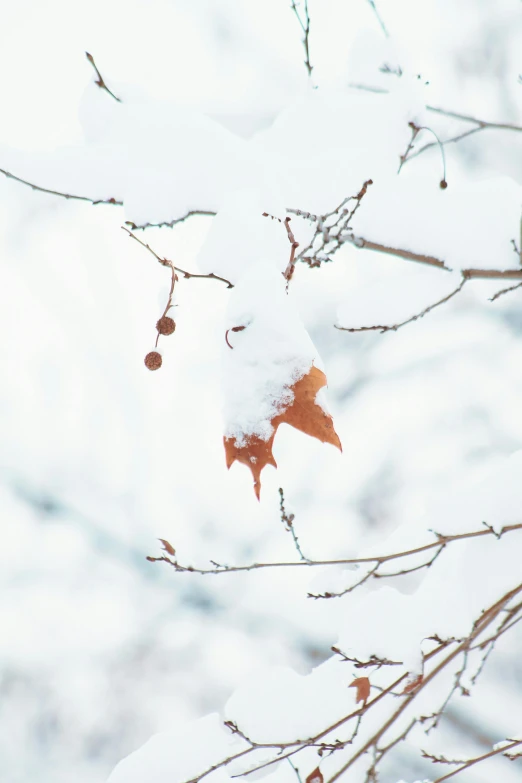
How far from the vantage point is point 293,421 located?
1156 mm

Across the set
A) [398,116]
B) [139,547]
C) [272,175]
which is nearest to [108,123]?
[272,175]

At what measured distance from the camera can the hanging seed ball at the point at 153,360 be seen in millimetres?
1567

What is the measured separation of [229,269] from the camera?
4.41 feet

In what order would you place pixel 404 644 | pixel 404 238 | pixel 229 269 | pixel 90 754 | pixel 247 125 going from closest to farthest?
pixel 229 269 → pixel 404 644 → pixel 404 238 → pixel 247 125 → pixel 90 754

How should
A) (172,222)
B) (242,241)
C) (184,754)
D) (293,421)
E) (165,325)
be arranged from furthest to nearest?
(184,754) < (172,222) < (165,325) < (242,241) < (293,421)

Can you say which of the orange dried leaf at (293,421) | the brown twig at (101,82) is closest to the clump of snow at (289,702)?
the orange dried leaf at (293,421)

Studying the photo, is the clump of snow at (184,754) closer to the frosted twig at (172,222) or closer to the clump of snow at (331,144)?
the frosted twig at (172,222)

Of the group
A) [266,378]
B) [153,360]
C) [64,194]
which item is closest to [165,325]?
[153,360]

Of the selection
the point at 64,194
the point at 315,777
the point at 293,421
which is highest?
the point at 64,194

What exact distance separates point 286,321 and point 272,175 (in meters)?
0.77

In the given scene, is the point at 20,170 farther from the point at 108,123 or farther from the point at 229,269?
the point at 229,269

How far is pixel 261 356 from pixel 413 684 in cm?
109

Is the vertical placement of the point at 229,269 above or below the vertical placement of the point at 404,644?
above

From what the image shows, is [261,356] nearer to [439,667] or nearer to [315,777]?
[439,667]
